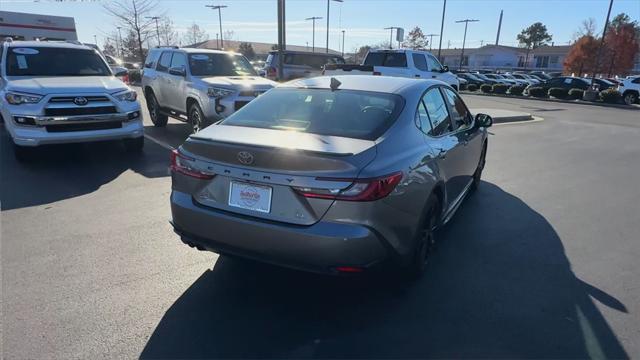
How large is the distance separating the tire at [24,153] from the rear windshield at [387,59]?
11.7 meters

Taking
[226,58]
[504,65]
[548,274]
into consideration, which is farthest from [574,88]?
[504,65]

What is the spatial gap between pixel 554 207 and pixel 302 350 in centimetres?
440

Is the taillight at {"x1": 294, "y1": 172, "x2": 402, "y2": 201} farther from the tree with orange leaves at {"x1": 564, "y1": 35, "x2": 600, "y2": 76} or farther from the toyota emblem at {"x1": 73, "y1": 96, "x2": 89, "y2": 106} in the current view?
the tree with orange leaves at {"x1": 564, "y1": 35, "x2": 600, "y2": 76}

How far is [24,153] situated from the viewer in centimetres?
666

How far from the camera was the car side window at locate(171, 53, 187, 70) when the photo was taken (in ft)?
30.1

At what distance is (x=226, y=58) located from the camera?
970 cm

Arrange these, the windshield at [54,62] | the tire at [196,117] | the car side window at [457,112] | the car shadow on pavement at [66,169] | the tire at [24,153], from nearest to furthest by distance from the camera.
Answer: the car side window at [457,112] → the car shadow on pavement at [66,169] → the tire at [24,153] → the windshield at [54,62] → the tire at [196,117]

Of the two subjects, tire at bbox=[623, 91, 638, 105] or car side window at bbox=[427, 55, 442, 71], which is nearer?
car side window at bbox=[427, 55, 442, 71]

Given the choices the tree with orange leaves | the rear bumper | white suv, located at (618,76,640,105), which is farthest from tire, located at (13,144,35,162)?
A: the tree with orange leaves

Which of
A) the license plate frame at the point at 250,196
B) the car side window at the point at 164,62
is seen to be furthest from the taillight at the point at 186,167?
the car side window at the point at 164,62

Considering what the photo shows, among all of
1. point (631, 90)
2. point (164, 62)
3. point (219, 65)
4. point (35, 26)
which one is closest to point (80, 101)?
point (219, 65)

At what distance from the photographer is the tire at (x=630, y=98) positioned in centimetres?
2393

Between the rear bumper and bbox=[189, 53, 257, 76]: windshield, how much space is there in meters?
6.75

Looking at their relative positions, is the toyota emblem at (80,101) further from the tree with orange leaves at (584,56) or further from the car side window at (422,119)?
the tree with orange leaves at (584,56)
